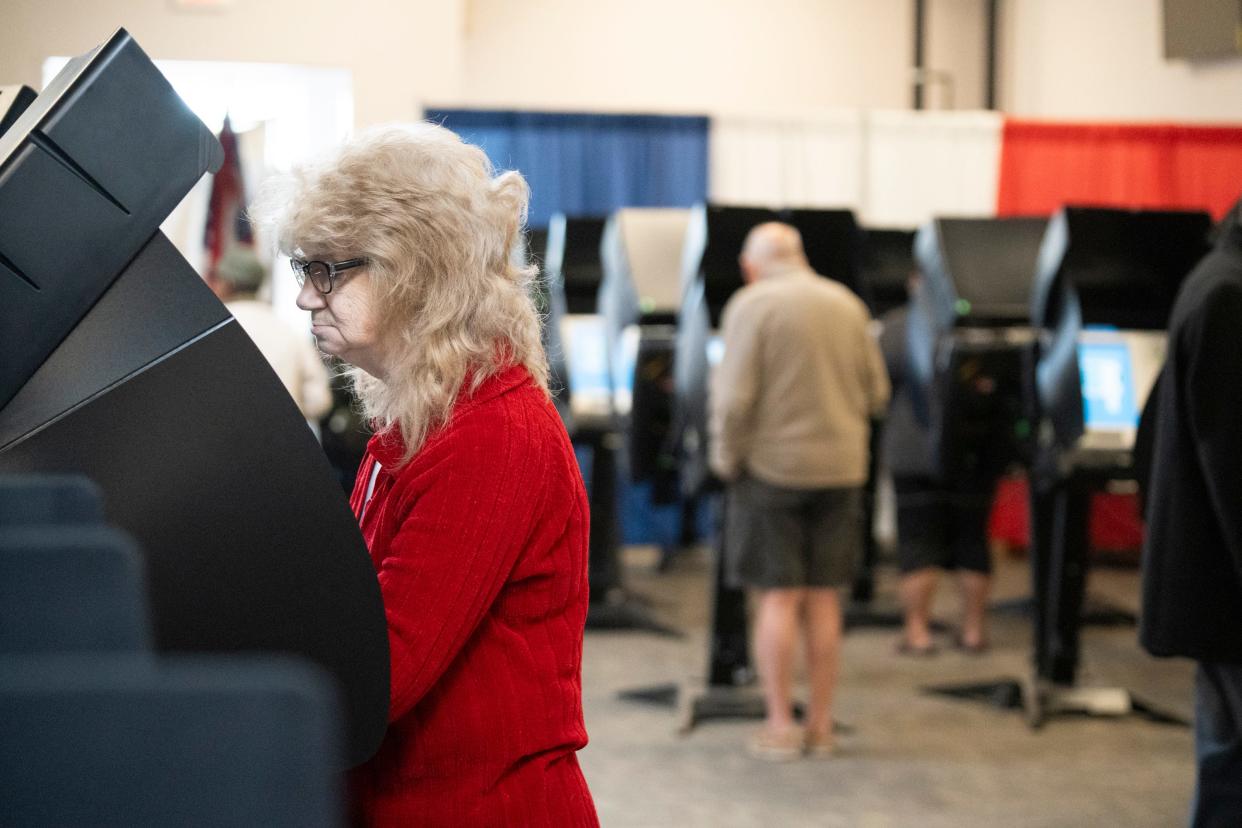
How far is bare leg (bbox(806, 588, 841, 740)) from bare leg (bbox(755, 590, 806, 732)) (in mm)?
55

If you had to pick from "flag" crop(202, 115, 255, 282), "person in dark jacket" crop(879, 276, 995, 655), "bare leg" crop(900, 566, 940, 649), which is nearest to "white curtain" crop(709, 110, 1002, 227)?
"person in dark jacket" crop(879, 276, 995, 655)

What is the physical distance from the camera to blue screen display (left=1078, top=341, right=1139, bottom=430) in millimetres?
4738

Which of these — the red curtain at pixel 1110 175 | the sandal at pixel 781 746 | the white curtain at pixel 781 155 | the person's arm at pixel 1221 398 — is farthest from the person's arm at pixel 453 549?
the white curtain at pixel 781 155

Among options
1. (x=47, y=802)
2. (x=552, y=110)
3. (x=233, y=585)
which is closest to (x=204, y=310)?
(x=233, y=585)

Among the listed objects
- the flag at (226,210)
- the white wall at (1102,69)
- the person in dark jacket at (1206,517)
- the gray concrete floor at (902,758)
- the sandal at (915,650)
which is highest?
the white wall at (1102,69)

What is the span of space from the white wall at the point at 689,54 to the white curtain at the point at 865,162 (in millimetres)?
314

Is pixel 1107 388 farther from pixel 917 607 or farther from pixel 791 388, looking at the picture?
pixel 917 607

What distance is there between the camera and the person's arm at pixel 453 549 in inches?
44.5

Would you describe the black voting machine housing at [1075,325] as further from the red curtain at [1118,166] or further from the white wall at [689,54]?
the white wall at [689,54]

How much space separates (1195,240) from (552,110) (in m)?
4.67

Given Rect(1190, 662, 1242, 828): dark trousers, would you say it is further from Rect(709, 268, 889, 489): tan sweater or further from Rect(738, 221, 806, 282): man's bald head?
Rect(738, 221, 806, 282): man's bald head

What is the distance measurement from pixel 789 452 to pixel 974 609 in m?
2.09

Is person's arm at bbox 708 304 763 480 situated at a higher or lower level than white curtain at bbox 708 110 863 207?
lower

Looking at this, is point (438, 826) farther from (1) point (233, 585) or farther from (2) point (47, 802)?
(2) point (47, 802)
